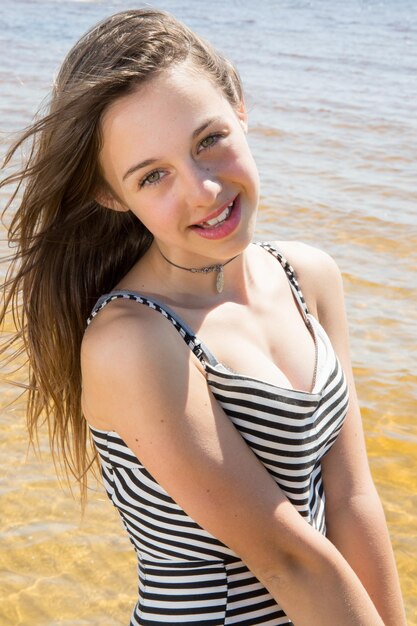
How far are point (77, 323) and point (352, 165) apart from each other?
230 inches

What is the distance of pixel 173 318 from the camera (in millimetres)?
2348

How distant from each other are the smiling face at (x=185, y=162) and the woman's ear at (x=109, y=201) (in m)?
0.11

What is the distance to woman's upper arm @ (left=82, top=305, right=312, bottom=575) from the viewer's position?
7.09 ft

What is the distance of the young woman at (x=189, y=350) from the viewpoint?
86.2 inches

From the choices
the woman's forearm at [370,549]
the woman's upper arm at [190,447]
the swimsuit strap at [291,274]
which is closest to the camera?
the woman's upper arm at [190,447]

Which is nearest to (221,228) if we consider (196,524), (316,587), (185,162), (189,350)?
(185,162)

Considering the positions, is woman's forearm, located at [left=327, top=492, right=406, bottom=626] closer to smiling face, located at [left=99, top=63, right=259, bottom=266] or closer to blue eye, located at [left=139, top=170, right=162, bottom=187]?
smiling face, located at [left=99, top=63, right=259, bottom=266]

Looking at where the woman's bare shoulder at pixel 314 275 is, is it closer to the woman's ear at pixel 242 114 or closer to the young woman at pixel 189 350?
the young woman at pixel 189 350

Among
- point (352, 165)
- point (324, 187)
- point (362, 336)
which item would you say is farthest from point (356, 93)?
point (362, 336)

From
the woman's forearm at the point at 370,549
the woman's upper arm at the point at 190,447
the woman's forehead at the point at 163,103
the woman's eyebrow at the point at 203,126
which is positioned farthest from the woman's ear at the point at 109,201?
the woman's forearm at the point at 370,549

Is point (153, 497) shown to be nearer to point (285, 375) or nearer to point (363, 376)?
point (285, 375)

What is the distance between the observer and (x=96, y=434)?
7.89 ft

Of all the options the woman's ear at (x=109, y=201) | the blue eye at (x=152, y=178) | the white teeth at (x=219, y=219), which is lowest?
the woman's ear at (x=109, y=201)

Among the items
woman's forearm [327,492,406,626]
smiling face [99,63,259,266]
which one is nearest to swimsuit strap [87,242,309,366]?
smiling face [99,63,259,266]
